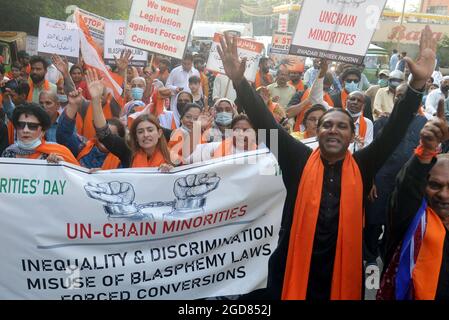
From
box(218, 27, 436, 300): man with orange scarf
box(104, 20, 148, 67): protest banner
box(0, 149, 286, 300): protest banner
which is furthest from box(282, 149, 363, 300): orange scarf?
box(104, 20, 148, 67): protest banner

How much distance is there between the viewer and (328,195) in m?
2.87

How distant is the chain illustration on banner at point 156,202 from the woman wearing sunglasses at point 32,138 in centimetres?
48

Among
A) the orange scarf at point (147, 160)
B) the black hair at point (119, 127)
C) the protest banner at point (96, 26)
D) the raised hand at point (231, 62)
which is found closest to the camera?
the raised hand at point (231, 62)

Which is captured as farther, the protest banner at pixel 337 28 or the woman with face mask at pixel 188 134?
the protest banner at pixel 337 28

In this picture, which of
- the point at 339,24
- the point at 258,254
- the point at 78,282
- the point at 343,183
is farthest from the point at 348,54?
the point at 78,282

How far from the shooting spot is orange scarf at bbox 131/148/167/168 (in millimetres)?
4125

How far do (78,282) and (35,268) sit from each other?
0.29m

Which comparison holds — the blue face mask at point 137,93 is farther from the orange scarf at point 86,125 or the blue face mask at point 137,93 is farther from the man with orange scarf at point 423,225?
the man with orange scarf at point 423,225

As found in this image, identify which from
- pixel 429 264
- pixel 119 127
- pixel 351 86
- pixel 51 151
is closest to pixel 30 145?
pixel 51 151

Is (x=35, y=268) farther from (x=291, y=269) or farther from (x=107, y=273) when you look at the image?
(x=291, y=269)

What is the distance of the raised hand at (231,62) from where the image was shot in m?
3.00

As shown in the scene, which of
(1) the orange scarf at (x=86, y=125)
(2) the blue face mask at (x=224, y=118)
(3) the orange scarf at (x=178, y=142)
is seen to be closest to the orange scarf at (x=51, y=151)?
(3) the orange scarf at (x=178, y=142)

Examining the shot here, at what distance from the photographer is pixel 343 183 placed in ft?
9.36

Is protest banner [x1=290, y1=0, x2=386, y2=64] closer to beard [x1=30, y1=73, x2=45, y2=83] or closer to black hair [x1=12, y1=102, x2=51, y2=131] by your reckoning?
black hair [x1=12, y1=102, x2=51, y2=131]
